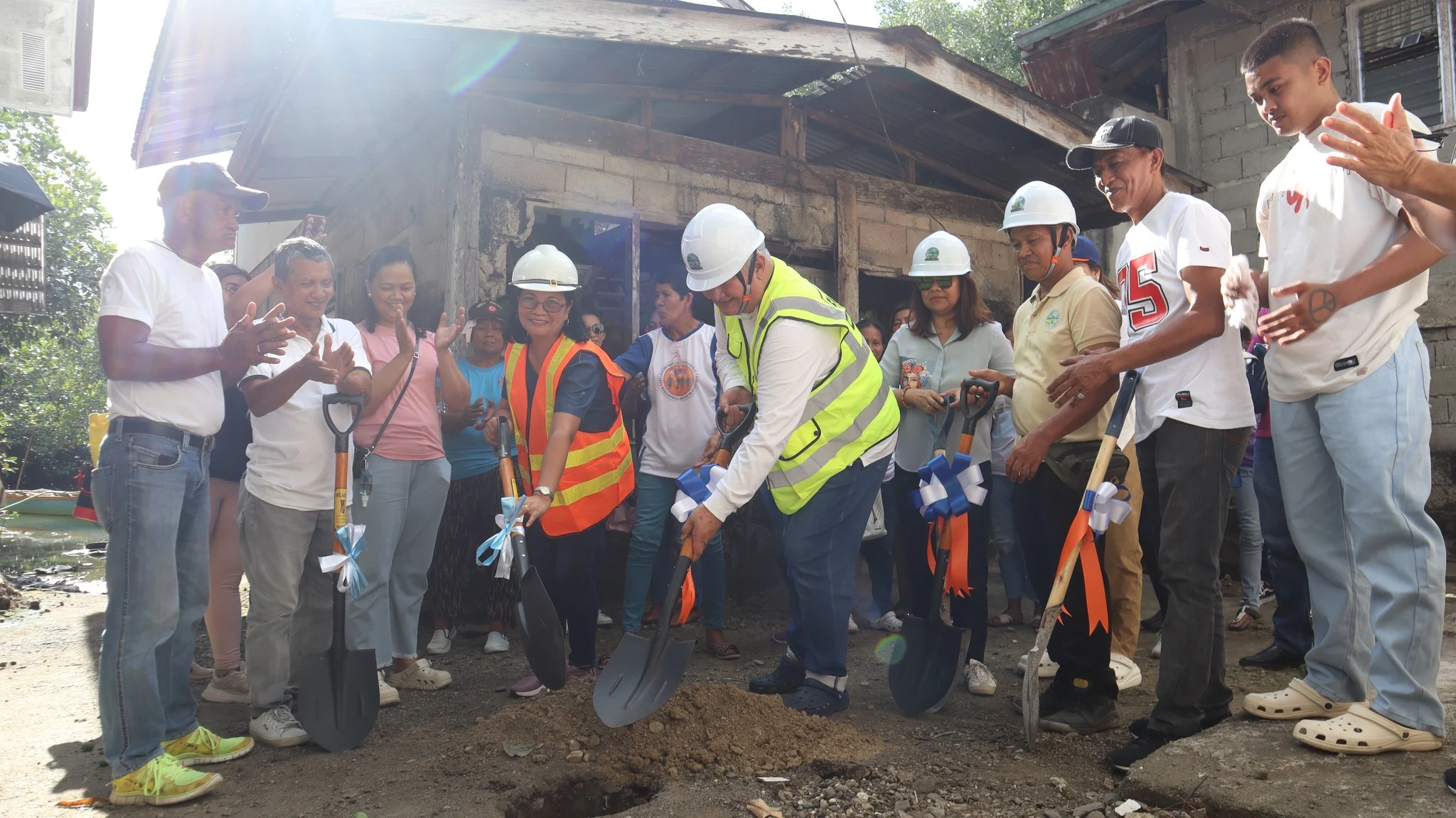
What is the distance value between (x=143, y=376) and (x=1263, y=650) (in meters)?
4.57

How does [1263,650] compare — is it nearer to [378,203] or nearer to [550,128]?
[550,128]

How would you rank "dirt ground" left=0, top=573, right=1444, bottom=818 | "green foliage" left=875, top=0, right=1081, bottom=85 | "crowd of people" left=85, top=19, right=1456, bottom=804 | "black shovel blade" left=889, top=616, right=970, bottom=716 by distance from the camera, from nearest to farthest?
"crowd of people" left=85, top=19, right=1456, bottom=804 < "dirt ground" left=0, top=573, right=1444, bottom=818 < "black shovel blade" left=889, top=616, right=970, bottom=716 < "green foliage" left=875, top=0, right=1081, bottom=85

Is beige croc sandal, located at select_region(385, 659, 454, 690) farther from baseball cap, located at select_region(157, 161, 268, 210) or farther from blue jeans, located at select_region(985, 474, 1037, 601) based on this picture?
blue jeans, located at select_region(985, 474, 1037, 601)

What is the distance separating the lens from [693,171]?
6.38 m

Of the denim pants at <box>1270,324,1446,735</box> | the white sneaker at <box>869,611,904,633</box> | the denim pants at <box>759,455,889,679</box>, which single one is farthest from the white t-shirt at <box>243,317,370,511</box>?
the denim pants at <box>1270,324,1446,735</box>

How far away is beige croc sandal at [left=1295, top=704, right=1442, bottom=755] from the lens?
91.4 inches

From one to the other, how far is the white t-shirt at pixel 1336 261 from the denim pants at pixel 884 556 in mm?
2623

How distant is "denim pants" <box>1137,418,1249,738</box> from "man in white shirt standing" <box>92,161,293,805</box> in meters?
2.80

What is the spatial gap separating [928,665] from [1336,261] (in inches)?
74.5

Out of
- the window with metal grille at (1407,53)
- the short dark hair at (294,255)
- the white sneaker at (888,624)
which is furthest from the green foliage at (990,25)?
the short dark hair at (294,255)

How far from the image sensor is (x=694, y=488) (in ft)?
10.8

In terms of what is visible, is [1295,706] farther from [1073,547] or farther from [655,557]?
[655,557]

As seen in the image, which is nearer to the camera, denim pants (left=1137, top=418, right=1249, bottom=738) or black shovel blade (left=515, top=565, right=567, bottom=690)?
denim pants (left=1137, top=418, right=1249, bottom=738)

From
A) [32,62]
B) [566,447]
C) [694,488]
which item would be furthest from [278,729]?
[32,62]
